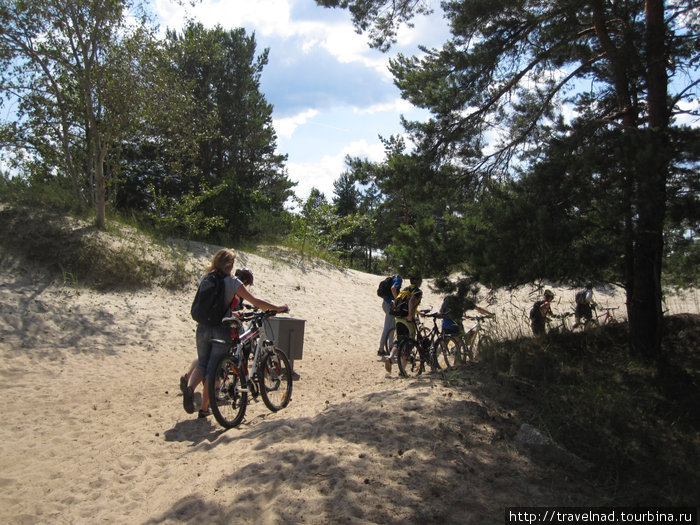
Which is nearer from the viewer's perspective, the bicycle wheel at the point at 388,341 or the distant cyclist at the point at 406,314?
the distant cyclist at the point at 406,314

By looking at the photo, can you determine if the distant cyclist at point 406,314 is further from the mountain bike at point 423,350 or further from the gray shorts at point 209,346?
the gray shorts at point 209,346

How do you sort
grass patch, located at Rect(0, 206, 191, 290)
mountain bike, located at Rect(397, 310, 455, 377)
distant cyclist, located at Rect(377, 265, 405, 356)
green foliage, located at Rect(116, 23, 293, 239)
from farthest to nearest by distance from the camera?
1. green foliage, located at Rect(116, 23, 293, 239)
2. grass patch, located at Rect(0, 206, 191, 290)
3. distant cyclist, located at Rect(377, 265, 405, 356)
4. mountain bike, located at Rect(397, 310, 455, 377)

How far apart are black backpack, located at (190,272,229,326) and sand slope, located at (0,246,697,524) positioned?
4.07 ft

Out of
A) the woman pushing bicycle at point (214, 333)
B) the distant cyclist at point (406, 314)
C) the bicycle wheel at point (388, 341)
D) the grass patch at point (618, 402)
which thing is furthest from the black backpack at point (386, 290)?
the woman pushing bicycle at point (214, 333)

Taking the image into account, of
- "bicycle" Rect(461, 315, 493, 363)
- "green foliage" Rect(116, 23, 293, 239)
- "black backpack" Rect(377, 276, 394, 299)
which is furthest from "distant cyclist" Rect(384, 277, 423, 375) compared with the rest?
"green foliage" Rect(116, 23, 293, 239)

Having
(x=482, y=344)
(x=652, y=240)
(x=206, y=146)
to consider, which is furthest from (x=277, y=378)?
(x=206, y=146)

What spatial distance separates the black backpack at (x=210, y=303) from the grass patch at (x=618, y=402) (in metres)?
3.23

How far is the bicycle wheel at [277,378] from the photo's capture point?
6.19 metres

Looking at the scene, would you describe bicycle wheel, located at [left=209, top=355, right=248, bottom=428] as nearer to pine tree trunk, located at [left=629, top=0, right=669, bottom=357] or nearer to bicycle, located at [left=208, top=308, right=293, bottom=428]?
bicycle, located at [left=208, top=308, right=293, bottom=428]

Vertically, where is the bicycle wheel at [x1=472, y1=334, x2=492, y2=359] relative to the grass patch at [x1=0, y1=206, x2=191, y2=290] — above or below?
below

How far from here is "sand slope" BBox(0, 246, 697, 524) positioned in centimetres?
338

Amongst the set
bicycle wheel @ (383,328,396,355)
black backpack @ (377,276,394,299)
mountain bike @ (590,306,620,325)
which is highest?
black backpack @ (377,276,394,299)

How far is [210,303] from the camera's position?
538 centimetres

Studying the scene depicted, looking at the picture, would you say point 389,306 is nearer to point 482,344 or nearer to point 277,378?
point 482,344
